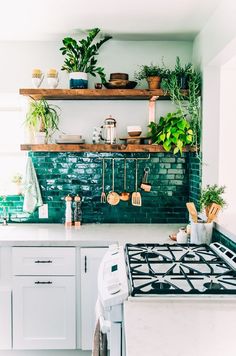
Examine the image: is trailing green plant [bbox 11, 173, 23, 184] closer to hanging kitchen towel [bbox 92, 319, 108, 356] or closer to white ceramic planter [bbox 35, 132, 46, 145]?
white ceramic planter [bbox 35, 132, 46, 145]

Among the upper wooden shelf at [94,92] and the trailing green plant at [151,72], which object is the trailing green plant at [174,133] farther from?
the trailing green plant at [151,72]

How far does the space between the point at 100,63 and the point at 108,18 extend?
0.61 m

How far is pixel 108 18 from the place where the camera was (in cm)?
312

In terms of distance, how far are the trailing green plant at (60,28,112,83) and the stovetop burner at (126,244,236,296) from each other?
155 centimetres

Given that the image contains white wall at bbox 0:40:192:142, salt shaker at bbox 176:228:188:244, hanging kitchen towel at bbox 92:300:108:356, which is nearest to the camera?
hanging kitchen towel at bbox 92:300:108:356

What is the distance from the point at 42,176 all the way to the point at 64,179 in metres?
0.19

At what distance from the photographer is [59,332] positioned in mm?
3088

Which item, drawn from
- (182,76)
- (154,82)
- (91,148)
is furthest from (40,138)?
(182,76)

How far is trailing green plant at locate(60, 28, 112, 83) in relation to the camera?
3385 mm

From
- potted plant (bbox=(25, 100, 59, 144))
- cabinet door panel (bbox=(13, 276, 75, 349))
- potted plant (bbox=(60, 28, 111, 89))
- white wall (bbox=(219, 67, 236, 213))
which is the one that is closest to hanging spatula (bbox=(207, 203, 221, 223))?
white wall (bbox=(219, 67, 236, 213))

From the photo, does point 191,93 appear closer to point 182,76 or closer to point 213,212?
point 182,76

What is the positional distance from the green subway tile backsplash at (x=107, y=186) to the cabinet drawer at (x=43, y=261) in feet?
2.36

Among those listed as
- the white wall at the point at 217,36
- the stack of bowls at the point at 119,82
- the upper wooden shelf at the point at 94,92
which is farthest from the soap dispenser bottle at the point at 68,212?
the white wall at the point at 217,36

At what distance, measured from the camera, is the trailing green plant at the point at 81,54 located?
338 cm
